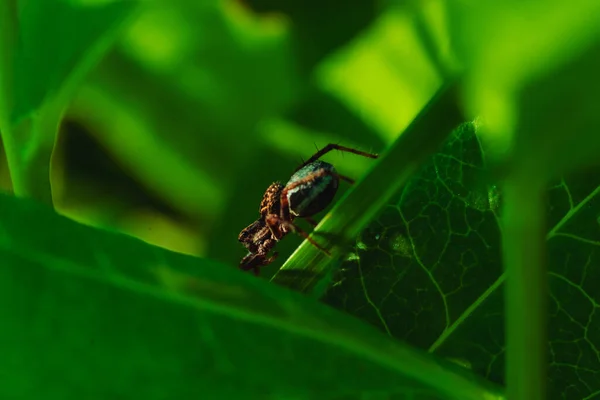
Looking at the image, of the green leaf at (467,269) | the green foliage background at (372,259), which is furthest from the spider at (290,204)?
the green leaf at (467,269)

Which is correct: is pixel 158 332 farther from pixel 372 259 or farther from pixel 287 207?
pixel 287 207

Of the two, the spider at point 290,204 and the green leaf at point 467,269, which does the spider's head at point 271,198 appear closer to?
the spider at point 290,204

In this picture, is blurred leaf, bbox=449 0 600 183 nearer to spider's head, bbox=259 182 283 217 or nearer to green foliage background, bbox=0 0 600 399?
green foliage background, bbox=0 0 600 399

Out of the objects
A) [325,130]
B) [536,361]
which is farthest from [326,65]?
[536,361]

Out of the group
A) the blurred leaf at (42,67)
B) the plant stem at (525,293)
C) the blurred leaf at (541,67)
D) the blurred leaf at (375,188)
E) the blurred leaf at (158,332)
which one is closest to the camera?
the blurred leaf at (541,67)

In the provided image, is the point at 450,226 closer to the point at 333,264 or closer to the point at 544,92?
the point at 333,264

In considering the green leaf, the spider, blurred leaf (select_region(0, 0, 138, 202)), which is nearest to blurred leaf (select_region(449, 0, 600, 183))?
the green leaf
